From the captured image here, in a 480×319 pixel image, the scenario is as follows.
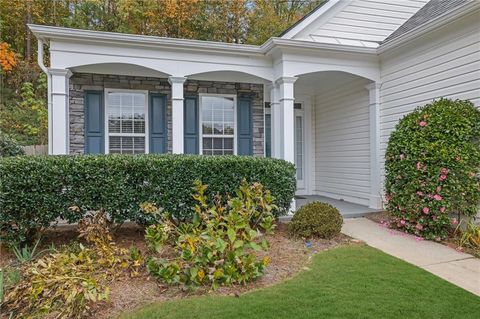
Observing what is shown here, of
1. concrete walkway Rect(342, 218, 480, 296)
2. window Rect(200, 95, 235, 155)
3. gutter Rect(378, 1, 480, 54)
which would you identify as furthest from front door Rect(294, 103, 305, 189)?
concrete walkway Rect(342, 218, 480, 296)

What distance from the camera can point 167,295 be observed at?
319cm

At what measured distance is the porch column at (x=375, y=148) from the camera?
A: 270 inches

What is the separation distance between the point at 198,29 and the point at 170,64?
9161 mm

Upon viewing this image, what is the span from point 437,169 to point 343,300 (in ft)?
9.49

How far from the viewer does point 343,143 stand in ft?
26.5

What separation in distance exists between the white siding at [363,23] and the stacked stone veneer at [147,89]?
1.84 metres

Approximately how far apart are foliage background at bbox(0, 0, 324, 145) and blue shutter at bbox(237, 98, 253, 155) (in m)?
7.54

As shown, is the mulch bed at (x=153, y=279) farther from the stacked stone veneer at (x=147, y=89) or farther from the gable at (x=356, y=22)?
the gable at (x=356, y=22)

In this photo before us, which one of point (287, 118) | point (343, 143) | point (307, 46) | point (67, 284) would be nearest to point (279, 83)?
point (287, 118)

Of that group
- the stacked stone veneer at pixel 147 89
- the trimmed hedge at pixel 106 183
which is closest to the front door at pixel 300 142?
the stacked stone veneer at pixel 147 89

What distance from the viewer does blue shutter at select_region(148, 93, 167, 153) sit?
739cm

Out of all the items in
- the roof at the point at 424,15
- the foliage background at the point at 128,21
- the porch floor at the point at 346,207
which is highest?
the foliage background at the point at 128,21

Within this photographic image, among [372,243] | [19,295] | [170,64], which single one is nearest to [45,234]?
[19,295]

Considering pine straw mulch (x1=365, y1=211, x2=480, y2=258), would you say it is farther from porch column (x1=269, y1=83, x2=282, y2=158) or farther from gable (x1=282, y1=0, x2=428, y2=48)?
gable (x1=282, y1=0, x2=428, y2=48)
